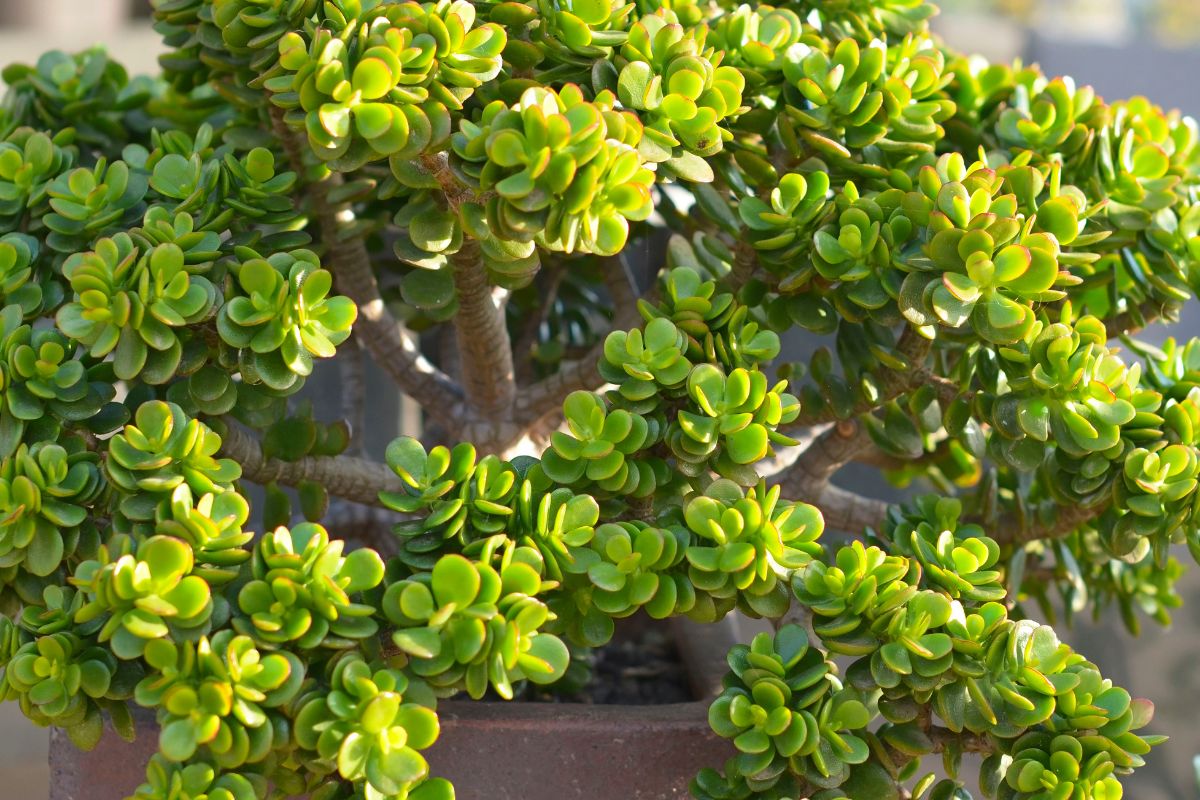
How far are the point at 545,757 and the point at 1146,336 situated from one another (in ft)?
4.29

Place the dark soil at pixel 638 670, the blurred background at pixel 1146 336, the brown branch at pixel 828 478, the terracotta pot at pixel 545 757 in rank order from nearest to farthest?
the terracotta pot at pixel 545 757 → the brown branch at pixel 828 478 → the dark soil at pixel 638 670 → the blurred background at pixel 1146 336

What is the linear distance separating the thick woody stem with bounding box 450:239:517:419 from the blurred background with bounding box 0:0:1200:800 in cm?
58

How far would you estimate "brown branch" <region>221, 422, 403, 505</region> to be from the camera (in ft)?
2.48

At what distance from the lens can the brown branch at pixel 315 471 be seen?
0.75m

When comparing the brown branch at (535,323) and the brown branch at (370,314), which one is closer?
the brown branch at (370,314)

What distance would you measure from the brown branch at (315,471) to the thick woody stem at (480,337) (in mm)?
99

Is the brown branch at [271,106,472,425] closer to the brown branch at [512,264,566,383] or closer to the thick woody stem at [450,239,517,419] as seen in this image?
the thick woody stem at [450,239,517,419]

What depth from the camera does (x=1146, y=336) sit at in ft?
5.55

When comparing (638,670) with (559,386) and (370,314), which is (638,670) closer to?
(559,386)

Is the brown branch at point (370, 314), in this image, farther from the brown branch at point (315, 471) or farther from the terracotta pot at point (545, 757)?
the terracotta pot at point (545, 757)

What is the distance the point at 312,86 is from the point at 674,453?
28 cm

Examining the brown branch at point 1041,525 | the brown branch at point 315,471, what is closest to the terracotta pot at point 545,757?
the brown branch at point 315,471

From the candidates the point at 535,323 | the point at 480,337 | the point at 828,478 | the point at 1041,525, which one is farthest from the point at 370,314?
the point at 1041,525

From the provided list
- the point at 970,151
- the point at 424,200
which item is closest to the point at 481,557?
the point at 424,200
